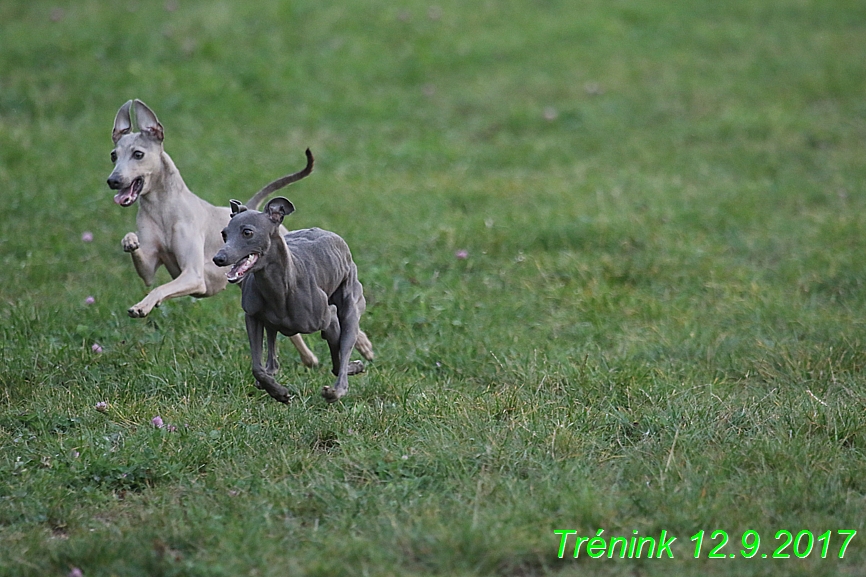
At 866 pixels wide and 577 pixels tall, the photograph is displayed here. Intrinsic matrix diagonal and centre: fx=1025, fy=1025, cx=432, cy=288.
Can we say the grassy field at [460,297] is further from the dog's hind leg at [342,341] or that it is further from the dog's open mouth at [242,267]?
the dog's open mouth at [242,267]

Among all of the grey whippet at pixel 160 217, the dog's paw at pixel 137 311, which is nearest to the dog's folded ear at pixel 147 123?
the grey whippet at pixel 160 217

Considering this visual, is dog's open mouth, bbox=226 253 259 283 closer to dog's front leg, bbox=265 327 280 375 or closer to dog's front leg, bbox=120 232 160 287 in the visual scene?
dog's front leg, bbox=265 327 280 375

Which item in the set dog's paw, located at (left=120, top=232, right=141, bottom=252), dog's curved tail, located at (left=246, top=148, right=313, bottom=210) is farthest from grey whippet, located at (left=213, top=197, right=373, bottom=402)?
dog's paw, located at (left=120, top=232, right=141, bottom=252)

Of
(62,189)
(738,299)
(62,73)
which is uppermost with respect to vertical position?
(62,73)

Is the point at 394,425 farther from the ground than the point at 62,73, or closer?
closer

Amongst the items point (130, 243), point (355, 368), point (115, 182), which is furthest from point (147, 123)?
point (355, 368)

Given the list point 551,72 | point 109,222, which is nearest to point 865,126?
point 551,72

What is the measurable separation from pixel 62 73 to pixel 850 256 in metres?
8.59

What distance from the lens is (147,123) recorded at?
19.0 feet

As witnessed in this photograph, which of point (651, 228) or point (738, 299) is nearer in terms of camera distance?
point (738, 299)

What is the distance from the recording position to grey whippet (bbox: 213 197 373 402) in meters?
4.55

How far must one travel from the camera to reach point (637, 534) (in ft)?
13.3

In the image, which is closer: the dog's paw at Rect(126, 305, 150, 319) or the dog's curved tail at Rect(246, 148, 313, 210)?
the dog's curved tail at Rect(246, 148, 313, 210)

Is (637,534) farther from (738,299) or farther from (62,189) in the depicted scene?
(62,189)
